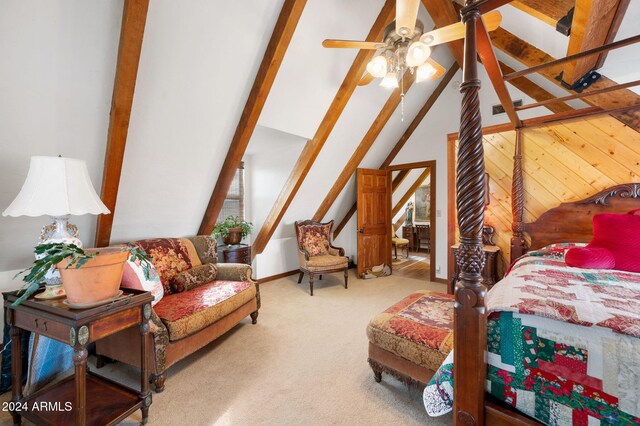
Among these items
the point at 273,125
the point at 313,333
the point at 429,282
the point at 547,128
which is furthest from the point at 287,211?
the point at 547,128

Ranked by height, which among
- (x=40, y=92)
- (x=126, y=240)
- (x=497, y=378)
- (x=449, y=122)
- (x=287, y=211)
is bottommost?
(x=497, y=378)

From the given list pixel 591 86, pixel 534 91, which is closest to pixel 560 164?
pixel 591 86

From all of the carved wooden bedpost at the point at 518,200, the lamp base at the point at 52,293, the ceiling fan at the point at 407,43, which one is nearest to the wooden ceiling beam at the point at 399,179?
the carved wooden bedpost at the point at 518,200

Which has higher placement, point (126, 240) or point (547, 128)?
point (547, 128)

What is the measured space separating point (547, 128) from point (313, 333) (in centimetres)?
343

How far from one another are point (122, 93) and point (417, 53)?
6.71 ft

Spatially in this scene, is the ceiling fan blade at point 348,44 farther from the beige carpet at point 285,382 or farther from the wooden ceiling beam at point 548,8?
the beige carpet at point 285,382

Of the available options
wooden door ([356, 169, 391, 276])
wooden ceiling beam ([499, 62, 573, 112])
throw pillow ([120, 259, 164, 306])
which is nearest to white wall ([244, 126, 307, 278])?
wooden door ([356, 169, 391, 276])

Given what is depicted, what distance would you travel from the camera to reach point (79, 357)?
4.35ft

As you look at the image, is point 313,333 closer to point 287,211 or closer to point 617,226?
point 287,211

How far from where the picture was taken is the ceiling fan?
1771 mm

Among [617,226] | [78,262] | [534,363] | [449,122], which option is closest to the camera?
[534,363]

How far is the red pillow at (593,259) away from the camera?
2.08 m

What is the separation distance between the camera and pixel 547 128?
3.10 m
